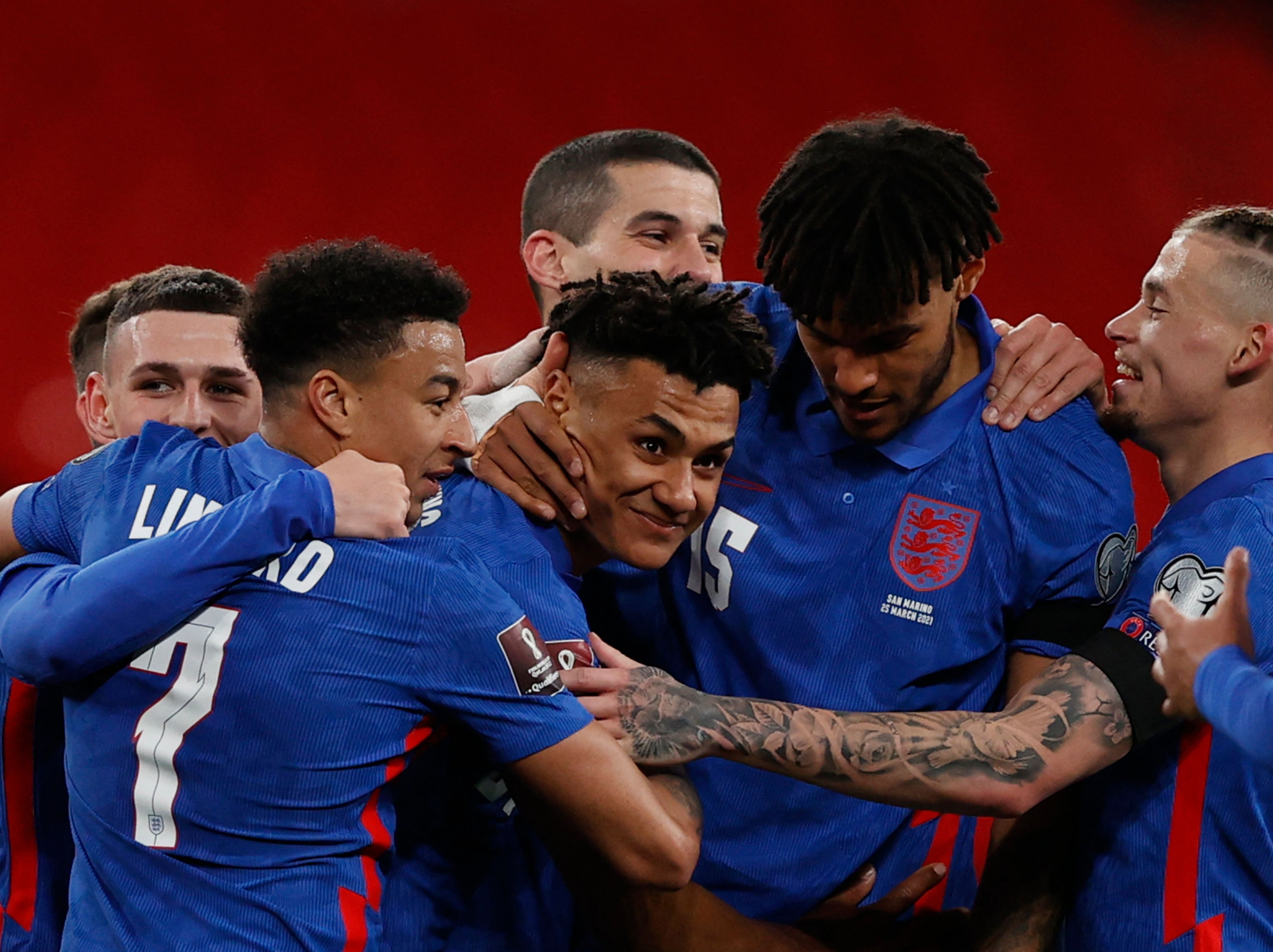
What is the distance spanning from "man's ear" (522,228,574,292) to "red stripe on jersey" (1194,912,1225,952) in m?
1.96

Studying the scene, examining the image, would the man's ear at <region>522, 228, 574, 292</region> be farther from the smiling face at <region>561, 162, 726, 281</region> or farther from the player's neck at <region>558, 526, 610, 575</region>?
the player's neck at <region>558, 526, 610, 575</region>

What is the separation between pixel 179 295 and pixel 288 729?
1.43 metres

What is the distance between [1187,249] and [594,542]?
4.10 feet

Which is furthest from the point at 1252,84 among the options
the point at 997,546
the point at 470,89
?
the point at 997,546

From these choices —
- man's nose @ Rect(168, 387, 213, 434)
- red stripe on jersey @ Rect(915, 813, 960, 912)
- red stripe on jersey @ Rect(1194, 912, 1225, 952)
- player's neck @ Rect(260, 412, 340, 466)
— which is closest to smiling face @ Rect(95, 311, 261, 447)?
man's nose @ Rect(168, 387, 213, 434)

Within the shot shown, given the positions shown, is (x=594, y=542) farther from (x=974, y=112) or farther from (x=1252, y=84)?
(x=1252, y=84)

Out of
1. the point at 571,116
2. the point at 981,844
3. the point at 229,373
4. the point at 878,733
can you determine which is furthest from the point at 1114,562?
the point at 571,116

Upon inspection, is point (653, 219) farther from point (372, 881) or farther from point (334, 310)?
point (372, 881)

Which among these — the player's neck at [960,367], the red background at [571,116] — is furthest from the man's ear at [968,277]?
the red background at [571,116]

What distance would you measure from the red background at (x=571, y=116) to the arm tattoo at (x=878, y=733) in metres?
3.57

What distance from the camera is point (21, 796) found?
90.0 inches

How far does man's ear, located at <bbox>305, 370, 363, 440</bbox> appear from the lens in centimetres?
191

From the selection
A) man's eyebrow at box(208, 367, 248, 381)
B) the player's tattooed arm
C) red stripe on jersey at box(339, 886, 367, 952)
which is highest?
man's eyebrow at box(208, 367, 248, 381)

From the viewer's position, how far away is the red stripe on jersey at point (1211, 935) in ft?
6.89
